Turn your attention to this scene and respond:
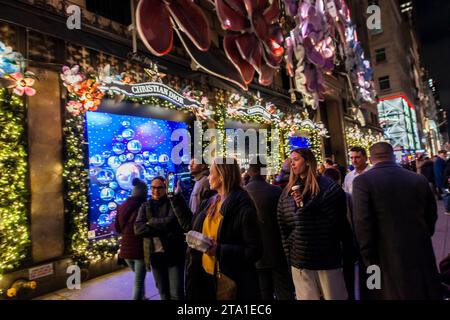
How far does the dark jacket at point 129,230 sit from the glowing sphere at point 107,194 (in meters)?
2.73

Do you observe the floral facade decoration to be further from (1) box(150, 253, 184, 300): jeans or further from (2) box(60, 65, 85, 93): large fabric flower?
(1) box(150, 253, 184, 300): jeans

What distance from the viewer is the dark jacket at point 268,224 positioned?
347cm

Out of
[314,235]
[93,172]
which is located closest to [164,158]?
[93,172]

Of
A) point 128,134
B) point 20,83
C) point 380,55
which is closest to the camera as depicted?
point 20,83

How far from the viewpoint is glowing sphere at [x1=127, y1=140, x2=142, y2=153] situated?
724cm

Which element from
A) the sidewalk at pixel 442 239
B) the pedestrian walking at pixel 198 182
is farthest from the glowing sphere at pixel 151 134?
the sidewalk at pixel 442 239

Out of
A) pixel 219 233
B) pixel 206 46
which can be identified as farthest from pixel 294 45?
pixel 219 233

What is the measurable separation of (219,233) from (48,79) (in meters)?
5.30

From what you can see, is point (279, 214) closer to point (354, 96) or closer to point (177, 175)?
point (177, 175)

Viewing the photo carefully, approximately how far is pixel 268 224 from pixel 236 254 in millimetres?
1297

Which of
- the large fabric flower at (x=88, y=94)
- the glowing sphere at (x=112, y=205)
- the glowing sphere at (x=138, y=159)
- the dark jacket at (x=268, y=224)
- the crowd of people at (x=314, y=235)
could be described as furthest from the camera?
the glowing sphere at (x=138, y=159)

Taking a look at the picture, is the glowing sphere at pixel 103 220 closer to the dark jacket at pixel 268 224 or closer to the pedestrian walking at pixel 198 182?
the pedestrian walking at pixel 198 182

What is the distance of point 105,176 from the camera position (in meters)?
6.62

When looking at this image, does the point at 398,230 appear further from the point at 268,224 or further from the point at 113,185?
the point at 113,185
